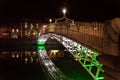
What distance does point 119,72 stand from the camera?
20.9 feet

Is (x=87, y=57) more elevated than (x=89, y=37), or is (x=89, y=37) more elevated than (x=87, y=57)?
(x=89, y=37)

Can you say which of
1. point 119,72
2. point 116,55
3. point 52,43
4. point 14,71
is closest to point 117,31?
point 116,55

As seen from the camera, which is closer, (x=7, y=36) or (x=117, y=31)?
(x=117, y=31)

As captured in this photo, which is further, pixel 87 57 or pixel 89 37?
pixel 87 57

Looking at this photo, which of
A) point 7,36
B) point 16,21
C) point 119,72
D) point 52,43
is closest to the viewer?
point 119,72

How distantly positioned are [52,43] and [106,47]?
7252 cm

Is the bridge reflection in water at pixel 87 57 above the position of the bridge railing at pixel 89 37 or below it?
below

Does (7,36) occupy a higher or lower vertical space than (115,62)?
lower

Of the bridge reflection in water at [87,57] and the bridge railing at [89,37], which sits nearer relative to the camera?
the bridge railing at [89,37]

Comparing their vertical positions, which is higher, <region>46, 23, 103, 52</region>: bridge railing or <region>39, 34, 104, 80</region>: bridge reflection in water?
<region>46, 23, 103, 52</region>: bridge railing

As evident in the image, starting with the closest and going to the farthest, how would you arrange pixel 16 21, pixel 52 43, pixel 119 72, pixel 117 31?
pixel 119 72 < pixel 117 31 < pixel 52 43 < pixel 16 21

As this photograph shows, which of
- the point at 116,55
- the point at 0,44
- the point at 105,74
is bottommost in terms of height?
the point at 0,44

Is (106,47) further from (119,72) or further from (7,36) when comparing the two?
(7,36)

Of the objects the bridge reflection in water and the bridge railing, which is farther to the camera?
the bridge reflection in water
